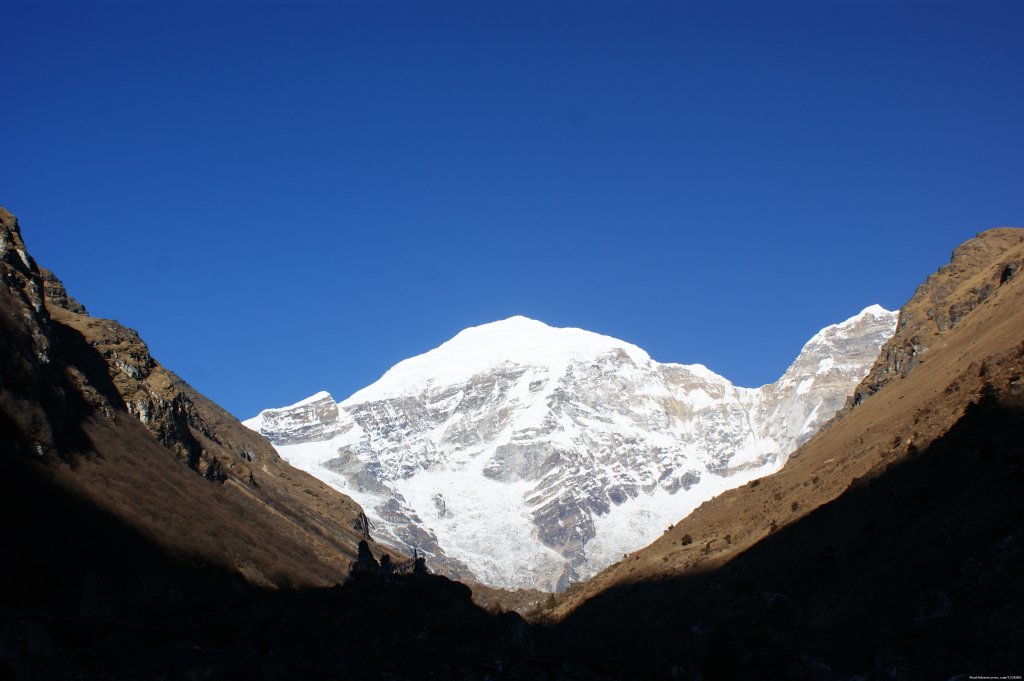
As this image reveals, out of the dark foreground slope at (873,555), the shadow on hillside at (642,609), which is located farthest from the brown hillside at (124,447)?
the dark foreground slope at (873,555)

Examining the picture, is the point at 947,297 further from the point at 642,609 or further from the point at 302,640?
the point at 302,640

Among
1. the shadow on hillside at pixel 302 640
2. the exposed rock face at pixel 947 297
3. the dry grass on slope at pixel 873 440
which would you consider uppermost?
the exposed rock face at pixel 947 297

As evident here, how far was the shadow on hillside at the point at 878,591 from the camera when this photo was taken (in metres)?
32.2

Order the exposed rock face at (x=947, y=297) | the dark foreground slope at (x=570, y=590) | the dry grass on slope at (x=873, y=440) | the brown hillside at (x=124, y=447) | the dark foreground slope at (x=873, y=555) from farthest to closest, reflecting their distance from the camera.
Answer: the exposed rock face at (x=947, y=297), the brown hillside at (x=124, y=447), the dry grass on slope at (x=873, y=440), the dark foreground slope at (x=873, y=555), the dark foreground slope at (x=570, y=590)

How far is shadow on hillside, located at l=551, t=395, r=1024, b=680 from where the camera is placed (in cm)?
3225

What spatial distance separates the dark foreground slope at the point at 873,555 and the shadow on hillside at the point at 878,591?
4.6 inches

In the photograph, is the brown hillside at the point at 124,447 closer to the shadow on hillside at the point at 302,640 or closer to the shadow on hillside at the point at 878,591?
the shadow on hillside at the point at 878,591

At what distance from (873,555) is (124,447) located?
8785 centimetres

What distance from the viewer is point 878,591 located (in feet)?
171

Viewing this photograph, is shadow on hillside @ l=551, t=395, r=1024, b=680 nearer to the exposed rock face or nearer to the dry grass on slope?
the dry grass on slope

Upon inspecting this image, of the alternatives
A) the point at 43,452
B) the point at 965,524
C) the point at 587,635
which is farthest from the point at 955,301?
the point at 43,452

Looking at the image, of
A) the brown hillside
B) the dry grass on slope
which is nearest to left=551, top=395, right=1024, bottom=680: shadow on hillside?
the dry grass on slope

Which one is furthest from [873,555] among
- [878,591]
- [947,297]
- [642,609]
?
A: [947,297]

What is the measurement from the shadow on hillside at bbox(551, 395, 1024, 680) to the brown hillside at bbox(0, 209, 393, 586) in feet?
162
